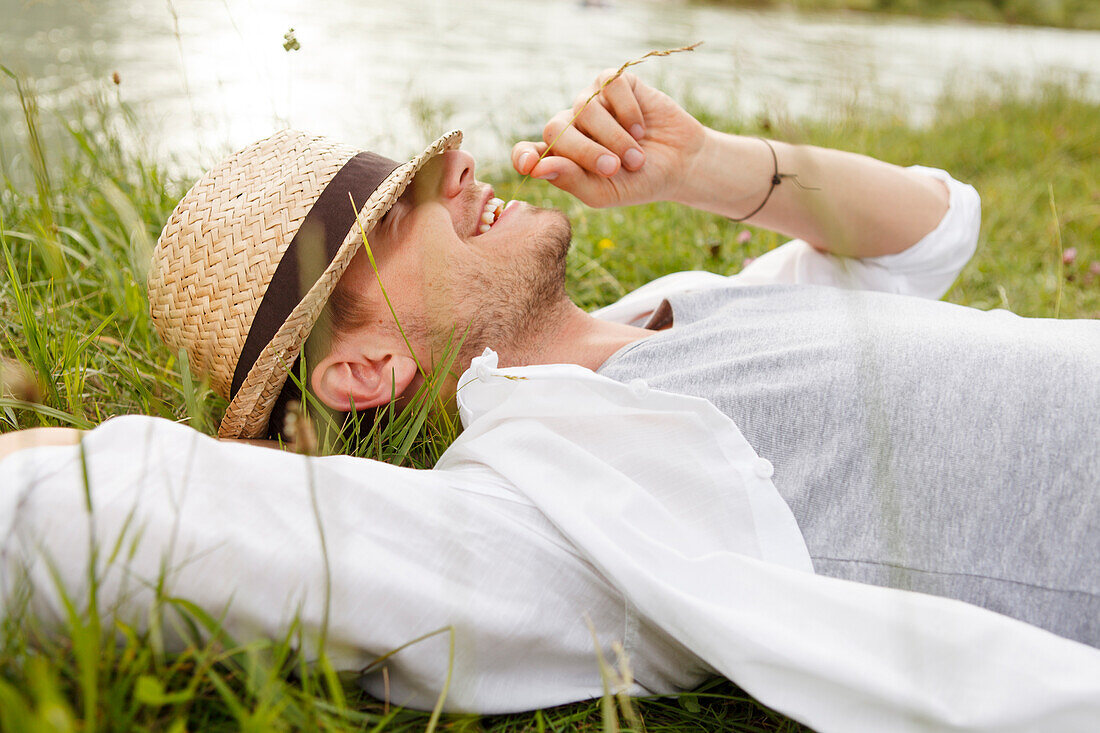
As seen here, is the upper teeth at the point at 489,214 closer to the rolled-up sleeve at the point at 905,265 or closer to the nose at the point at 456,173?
the nose at the point at 456,173

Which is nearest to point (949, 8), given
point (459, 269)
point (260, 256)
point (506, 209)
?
point (506, 209)

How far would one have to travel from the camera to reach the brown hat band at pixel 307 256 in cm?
171

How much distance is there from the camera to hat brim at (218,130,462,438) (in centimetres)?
169

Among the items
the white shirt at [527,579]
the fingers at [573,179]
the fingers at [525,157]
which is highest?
the fingers at [525,157]

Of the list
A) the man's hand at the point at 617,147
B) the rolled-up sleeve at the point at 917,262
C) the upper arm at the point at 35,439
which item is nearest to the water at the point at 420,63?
the man's hand at the point at 617,147

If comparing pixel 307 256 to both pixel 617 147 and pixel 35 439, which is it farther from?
pixel 617 147

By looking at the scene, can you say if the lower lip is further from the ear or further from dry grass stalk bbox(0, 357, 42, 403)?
dry grass stalk bbox(0, 357, 42, 403)

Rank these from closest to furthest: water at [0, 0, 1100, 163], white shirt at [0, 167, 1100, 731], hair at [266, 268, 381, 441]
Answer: white shirt at [0, 167, 1100, 731] < hair at [266, 268, 381, 441] < water at [0, 0, 1100, 163]

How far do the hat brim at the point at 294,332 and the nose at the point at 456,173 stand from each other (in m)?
0.15

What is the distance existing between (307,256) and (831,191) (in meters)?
1.54

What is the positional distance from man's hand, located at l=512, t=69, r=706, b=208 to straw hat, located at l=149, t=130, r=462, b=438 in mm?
374

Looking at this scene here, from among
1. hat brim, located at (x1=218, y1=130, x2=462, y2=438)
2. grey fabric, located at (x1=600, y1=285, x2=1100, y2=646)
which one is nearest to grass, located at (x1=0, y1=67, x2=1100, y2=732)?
hat brim, located at (x1=218, y1=130, x2=462, y2=438)

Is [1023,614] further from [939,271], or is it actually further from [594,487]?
[939,271]

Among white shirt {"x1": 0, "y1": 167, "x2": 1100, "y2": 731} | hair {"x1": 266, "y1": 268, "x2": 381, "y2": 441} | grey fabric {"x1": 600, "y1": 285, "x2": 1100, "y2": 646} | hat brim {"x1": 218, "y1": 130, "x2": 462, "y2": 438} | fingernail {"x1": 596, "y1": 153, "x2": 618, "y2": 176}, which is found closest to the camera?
white shirt {"x1": 0, "y1": 167, "x2": 1100, "y2": 731}
